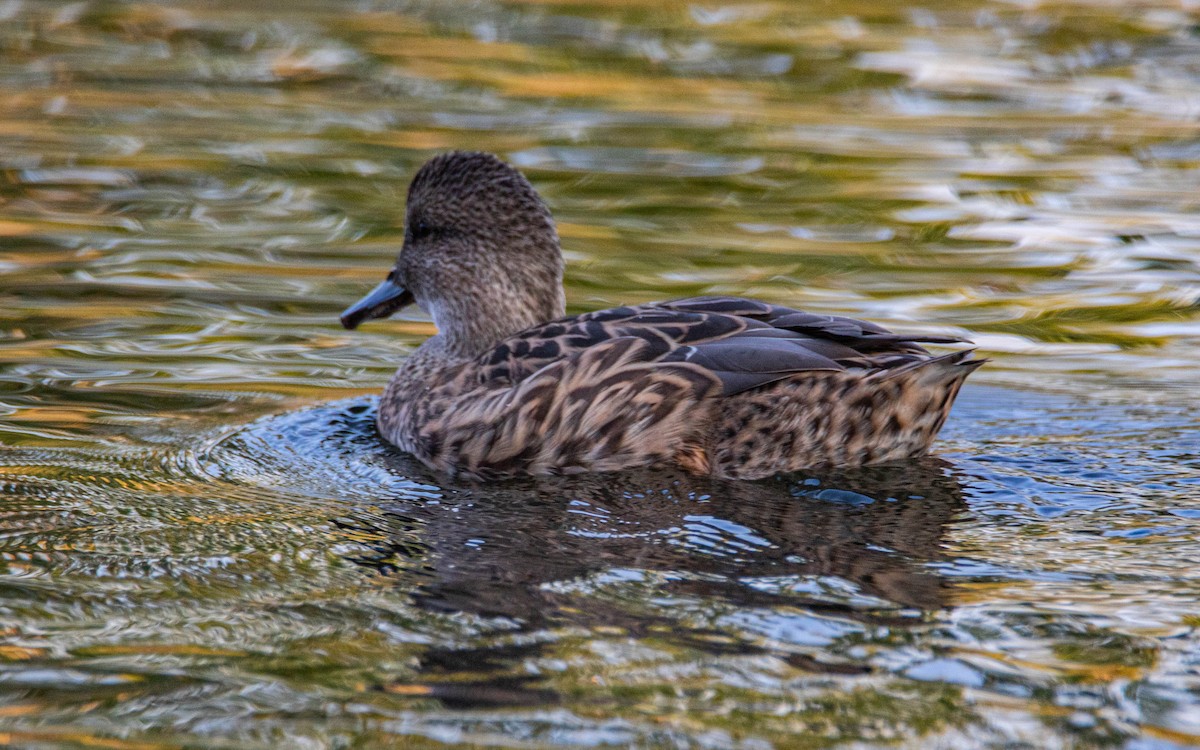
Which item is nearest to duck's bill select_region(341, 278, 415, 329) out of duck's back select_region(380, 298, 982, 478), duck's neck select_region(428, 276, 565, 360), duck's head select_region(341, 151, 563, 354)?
duck's head select_region(341, 151, 563, 354)

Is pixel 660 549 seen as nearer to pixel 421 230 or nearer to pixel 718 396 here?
pixel 718 396

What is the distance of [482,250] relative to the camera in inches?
296

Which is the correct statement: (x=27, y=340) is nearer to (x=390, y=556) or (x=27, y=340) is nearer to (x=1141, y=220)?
(x=390, y=556)

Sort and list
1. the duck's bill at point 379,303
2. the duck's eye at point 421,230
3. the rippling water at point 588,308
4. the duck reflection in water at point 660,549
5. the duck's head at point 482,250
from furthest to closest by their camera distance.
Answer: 1. the duck's bill at point 379,303
2. the duck's eye at point 421,230
3. the duck's head at point 482,250
4. the duck reflection in water at point 660,549
5. the rippling water at point 588,308

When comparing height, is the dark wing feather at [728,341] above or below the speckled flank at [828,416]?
above

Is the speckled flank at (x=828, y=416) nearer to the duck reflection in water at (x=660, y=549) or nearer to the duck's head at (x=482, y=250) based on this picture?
the duck reflection in water at (x=660, y=549)

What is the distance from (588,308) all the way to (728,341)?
2.80 meters

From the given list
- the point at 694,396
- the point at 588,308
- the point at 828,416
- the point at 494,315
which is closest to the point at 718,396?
the point at 694,396

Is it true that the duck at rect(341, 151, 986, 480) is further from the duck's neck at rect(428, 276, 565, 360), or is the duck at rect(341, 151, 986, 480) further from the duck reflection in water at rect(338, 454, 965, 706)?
the duck's neck at rect(428, 276, 565, 360)

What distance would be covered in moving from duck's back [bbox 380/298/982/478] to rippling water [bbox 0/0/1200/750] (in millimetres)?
156

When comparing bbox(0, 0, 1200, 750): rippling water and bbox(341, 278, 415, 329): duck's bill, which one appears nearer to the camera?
bbox(0, 0, 1200, 750): rippling water

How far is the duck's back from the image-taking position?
252 inches

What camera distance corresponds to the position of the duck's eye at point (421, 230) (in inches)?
302

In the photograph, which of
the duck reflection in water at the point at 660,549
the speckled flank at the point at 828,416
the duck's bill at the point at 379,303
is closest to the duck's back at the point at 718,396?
the speckled flank at the point at 828,416
